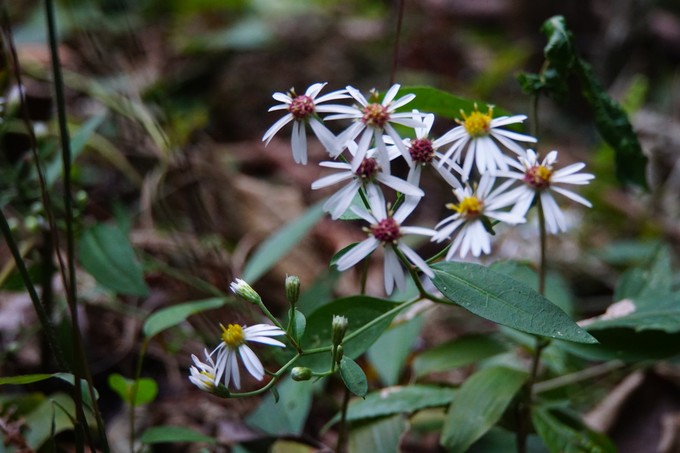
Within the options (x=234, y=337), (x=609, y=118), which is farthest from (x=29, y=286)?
(x=609, y=118)

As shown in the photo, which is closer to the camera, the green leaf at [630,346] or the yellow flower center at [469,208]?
the yellow flower center at [469,208]

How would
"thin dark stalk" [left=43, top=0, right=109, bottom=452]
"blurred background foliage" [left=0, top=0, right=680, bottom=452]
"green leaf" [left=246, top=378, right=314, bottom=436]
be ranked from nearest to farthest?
1. "thin dark stalk" [left=43, top=0, right=109, bottom=452]
2. "green leaf" [left=246, top=378, right=314, bottom=436]
3. "blurred background foliage" [left=0, top=0, right=680, bottom=452]

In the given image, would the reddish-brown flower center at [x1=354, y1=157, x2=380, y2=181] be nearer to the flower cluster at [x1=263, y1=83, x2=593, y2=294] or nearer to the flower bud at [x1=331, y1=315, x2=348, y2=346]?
the flower cluster at [x1=263, y1=83, x2=593, y2=294]

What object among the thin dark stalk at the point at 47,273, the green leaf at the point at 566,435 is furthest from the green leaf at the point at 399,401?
the thin dark stalk at the point at 47,273

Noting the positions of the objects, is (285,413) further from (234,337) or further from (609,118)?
(609,118)

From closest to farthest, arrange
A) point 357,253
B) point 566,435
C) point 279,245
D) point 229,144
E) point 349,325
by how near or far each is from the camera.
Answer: point 357,253 → point 349,325 → point 566,435 → point 279,245 → point 229,144

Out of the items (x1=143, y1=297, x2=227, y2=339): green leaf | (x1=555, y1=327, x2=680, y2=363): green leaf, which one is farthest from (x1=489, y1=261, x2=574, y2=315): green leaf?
(x1=143, y1=297, x2=227, y2=339): green leaf

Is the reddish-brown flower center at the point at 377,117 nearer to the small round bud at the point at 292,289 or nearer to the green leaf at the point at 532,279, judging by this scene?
the small round bud at the point at 292,289
